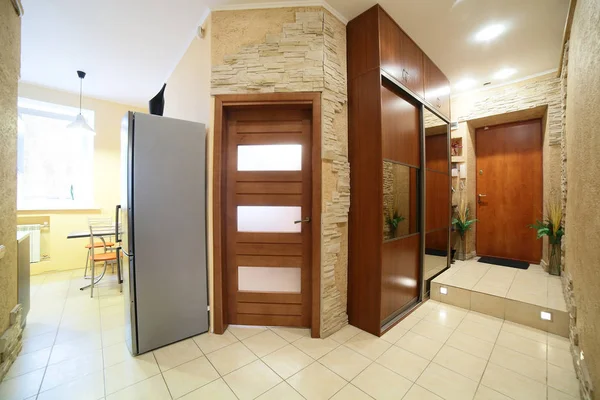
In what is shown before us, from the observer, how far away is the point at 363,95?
2.05 meters

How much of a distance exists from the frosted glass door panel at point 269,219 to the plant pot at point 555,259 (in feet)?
11.0

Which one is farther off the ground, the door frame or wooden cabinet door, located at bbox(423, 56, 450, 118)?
wooden cabinet door, located at bbox(423, 56, 450, 118)

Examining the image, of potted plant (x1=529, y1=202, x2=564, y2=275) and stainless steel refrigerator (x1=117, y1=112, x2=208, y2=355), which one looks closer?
stainless steel refrigerator (x1=117, y1=112, x2=208, y2=355)

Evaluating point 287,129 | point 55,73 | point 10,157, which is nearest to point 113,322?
point 10,157

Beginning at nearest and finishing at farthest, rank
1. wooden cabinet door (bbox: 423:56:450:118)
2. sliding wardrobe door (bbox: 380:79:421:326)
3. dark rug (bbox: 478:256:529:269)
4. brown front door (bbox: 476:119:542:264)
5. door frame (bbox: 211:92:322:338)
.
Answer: door frame (bbox: 211:92:322:338) < sliding wardrobe door (bbox: 380:79:421:326) < wooden cabinet door (bbox: 423:56:450:118) < dark rug (bbox: 478:256:529:269) < brown front door (bbox: 476:119:542:264)

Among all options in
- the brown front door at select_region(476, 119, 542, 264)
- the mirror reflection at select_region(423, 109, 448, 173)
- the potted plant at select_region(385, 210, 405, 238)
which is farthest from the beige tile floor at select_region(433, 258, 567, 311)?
the mirror reflection at select_region(423, 109, 448, 173)

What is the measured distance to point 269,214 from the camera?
209cm

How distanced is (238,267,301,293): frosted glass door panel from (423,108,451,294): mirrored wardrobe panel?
5.80ft

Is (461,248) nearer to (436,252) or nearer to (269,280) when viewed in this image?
(436,252)

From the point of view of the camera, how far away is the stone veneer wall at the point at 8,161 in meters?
1.54

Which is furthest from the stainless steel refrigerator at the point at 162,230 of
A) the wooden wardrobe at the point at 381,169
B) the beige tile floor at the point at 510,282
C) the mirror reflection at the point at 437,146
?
the mirror reflection at the point at 437,146

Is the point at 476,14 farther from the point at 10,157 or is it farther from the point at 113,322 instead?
the point at 113,322

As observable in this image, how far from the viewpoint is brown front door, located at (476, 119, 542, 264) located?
3.39 metres

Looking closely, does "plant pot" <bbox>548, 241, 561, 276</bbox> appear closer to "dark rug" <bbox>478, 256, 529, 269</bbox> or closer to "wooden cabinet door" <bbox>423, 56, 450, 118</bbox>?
"dark rug" <bbox>478, 256, 529, 269</bbox>
